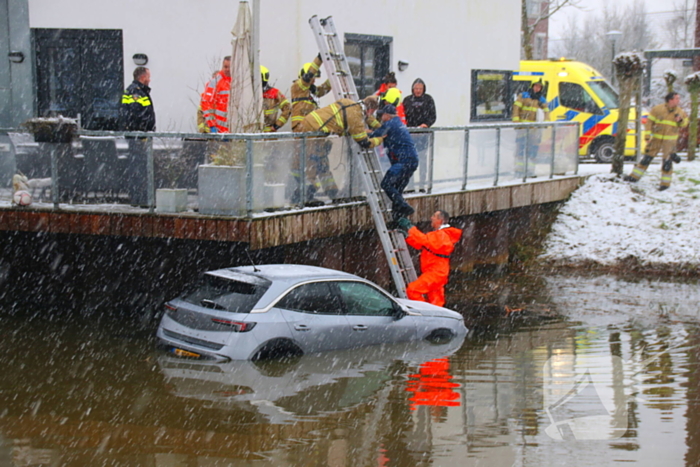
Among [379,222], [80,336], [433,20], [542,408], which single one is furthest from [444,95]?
[542,408]

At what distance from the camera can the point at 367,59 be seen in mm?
17344

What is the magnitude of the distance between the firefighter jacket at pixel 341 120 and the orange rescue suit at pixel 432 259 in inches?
61.6

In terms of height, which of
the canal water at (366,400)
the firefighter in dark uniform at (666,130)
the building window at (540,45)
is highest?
the building window at (540,45)

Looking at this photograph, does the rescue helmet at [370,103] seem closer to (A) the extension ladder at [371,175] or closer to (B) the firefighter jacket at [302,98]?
(A) the extension ladder at [371,175]

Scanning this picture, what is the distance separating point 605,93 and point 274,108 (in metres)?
14.8

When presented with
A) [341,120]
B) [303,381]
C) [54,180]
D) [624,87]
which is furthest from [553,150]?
[303,381]

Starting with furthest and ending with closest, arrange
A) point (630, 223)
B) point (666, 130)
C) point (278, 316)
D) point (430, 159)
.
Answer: point (666, 130) → point (630, 223) → point (430, 159) → point (278, 316)

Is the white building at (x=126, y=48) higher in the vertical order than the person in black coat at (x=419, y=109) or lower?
higher

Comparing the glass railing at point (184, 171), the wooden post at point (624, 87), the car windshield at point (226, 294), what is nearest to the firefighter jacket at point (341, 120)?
the glass railing at point (184, 171)

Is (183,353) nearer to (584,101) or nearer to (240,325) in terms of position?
(240,325)

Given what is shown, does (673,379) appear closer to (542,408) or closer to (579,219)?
(542,408)

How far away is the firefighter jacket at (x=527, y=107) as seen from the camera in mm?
20656

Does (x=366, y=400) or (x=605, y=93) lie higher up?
(x=605, y=93)

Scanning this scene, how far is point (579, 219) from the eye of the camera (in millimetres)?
19688
